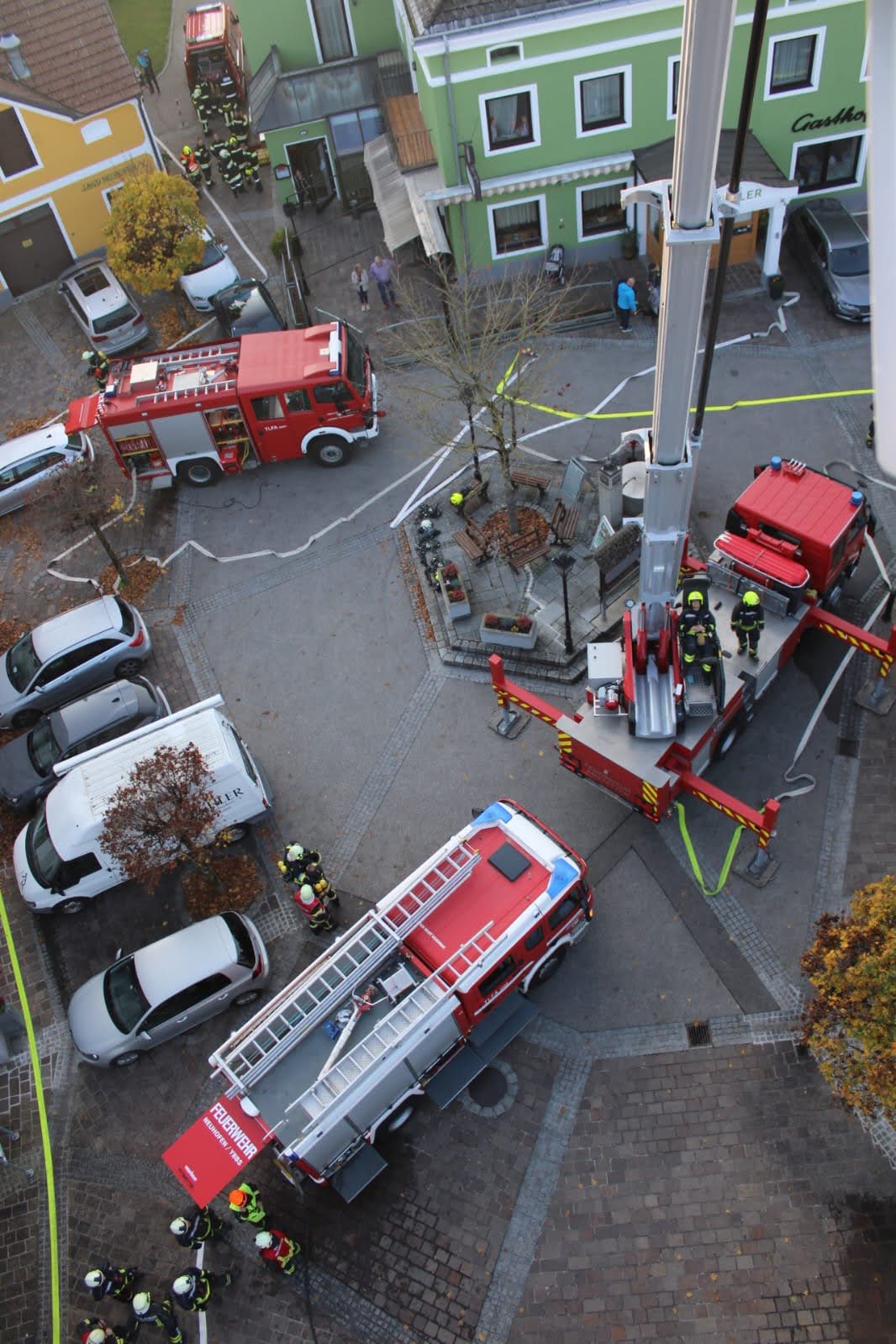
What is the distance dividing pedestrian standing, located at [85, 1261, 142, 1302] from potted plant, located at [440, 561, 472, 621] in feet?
41.3

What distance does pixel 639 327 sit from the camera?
26.5 metres

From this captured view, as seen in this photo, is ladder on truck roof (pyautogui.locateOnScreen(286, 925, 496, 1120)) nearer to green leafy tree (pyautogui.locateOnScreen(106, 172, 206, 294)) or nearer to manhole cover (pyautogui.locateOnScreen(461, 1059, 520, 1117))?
manhole cover (pyautogui.locateOnScreen(461, 1059, 520, 1117))

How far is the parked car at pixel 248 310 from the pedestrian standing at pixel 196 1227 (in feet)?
69.4

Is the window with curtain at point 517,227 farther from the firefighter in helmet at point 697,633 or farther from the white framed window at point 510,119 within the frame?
the firefighter in helmet at point 697,633

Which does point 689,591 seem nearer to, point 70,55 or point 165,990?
point 165,990

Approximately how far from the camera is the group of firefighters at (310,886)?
16453 millimetres

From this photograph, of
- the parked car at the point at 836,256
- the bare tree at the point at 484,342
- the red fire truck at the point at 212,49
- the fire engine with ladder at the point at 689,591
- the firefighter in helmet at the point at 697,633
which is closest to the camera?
the fire engine with ladder at the point at 689,591

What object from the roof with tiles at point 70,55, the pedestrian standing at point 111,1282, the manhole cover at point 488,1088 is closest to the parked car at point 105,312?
the roof with tiles at point 70,55

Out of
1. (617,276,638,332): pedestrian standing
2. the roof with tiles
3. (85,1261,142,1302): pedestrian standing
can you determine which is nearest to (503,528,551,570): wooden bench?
(617,276,638,332): pedestrian standing

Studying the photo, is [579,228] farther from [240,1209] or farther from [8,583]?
[240,1209]

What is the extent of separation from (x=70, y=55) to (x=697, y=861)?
2877 centimetres

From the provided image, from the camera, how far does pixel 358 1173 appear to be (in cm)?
1436

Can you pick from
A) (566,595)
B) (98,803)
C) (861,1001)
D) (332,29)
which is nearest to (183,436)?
(98,803)

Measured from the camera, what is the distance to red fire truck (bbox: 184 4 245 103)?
1352 inches
